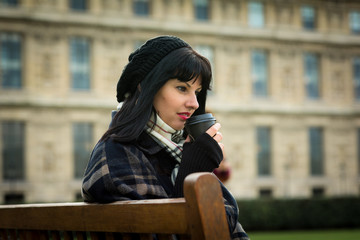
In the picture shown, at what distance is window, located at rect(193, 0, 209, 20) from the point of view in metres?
25.8

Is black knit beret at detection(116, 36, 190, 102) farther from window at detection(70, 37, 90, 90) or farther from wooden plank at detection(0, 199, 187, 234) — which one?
window at detection(70, 37, 90, 90)

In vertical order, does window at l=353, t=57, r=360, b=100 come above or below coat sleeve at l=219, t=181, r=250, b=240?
below

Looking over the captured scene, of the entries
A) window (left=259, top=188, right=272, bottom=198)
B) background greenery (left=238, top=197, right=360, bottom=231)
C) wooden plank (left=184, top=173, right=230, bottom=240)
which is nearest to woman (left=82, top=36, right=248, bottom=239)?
wooden plank (left=184, top=173, right=230, bottom=240)

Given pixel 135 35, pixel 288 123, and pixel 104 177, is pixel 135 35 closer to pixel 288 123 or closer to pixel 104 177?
pixel 288 123

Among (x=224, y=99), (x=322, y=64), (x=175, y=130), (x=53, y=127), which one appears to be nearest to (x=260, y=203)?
(x=224, y=99)

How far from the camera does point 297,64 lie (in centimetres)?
2698

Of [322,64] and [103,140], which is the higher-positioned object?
[103,140]

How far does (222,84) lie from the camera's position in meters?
25.4

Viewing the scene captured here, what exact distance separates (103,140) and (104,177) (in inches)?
7.1

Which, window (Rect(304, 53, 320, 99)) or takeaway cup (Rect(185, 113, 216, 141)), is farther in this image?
window (Rect(304, 53, 320, 99))

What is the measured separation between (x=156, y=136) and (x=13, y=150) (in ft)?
70.0

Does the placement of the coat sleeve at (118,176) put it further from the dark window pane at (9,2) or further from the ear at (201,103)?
the dark window pane at (9,2)

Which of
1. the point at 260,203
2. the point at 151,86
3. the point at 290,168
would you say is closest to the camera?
the point at 151,86

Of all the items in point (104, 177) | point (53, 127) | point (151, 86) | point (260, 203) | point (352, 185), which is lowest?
point (352, 185)
